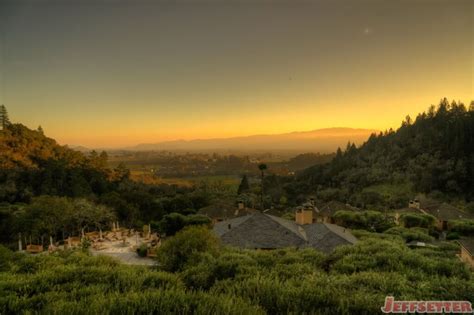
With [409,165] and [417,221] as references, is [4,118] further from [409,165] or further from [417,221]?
[409,165]

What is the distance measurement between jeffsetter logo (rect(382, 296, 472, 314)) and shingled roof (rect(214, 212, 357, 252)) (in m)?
9.73

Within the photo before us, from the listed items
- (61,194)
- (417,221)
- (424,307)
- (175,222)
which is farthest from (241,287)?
(61,194)

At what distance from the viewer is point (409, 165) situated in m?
70.6

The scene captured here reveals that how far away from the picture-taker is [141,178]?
245ft

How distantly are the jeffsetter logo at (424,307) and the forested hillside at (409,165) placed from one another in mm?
53682

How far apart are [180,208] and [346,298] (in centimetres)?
4017

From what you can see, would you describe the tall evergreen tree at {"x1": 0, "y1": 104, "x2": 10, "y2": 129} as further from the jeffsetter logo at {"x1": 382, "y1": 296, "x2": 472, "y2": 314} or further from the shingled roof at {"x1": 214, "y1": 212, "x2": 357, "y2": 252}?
the jeffsetter logo at {"x1": 382, "y1": 296, "x2": 472, "y2": 314}

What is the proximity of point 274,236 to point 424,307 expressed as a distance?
11757mm

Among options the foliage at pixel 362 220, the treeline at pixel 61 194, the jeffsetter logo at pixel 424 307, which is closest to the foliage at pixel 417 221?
the foliage at pixel 362 220

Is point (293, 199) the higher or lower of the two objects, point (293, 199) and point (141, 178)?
the lower

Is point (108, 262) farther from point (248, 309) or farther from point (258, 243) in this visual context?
point (258, 243)

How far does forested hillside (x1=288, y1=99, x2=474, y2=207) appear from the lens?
190 ft

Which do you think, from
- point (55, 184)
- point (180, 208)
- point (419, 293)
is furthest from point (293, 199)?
point (419, 293)

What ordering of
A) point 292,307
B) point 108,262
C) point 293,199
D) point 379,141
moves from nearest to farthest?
point 292,307
point 108,262
point 293,199
point 379,141
